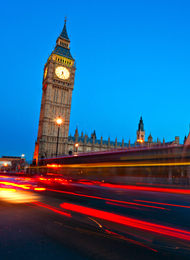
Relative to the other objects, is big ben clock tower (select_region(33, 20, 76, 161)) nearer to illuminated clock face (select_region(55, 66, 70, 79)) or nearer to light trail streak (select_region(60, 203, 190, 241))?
illuminated clock face (select_region(55, 66, 70, 79))

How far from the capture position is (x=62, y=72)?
79750 mm

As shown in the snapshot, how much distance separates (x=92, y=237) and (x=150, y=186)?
33.5 feet

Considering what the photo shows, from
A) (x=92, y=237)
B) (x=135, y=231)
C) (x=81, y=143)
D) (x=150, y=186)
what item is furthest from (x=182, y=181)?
(x=81, y=143)

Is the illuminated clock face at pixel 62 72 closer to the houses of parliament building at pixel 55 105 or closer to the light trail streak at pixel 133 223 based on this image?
the houses of parliament building at pixel 55 105

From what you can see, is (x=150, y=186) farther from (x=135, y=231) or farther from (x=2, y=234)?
(x=2, y=234)

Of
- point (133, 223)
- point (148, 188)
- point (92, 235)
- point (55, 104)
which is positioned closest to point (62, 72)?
point (55, 104)

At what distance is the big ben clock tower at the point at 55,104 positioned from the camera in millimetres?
74500

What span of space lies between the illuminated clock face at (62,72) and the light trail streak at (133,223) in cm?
7642

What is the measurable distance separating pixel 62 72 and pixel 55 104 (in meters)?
14.2

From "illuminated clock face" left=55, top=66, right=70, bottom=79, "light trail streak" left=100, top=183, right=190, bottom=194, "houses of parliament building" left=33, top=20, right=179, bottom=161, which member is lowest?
"light trail streak" left=100, top=183, right=190, bottom=194

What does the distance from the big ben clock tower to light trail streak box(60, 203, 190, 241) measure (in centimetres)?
6654

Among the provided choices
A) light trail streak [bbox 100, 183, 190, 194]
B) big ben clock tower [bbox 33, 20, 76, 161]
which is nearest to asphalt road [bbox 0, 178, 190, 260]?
light trail streak [bbox 100, 183, 190, 194]

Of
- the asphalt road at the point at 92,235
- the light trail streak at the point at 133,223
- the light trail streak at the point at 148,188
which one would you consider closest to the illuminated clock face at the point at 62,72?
the light trail streak at the point at 148,188

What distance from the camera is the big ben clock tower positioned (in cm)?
7450
